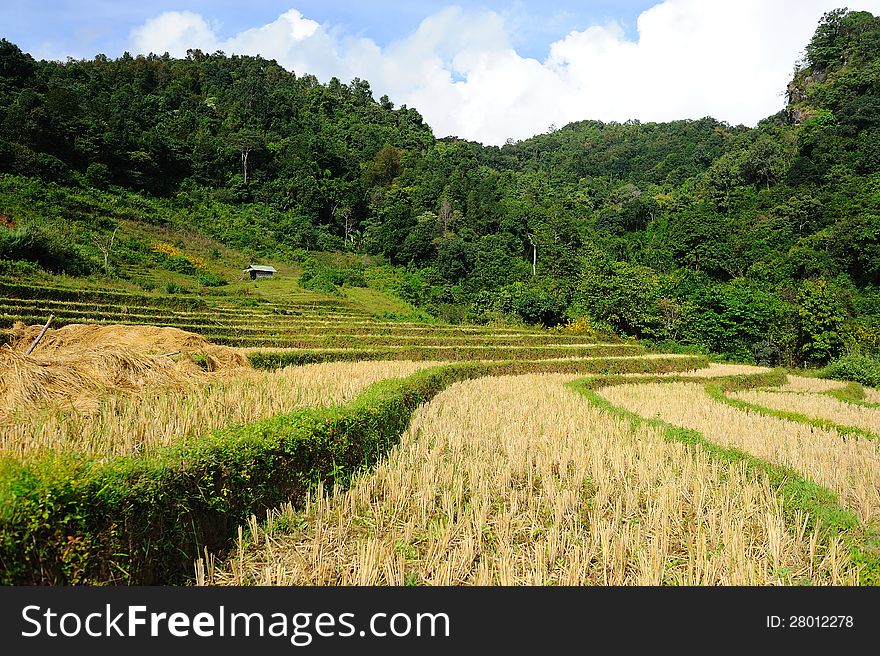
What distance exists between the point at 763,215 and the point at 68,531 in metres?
63.2

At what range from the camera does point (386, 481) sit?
611 cm

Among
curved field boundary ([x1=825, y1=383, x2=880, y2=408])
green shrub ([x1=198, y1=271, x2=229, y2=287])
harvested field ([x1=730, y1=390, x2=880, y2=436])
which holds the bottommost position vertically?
curved field boundary ([x1=825, y1=383, x2=880, y2=408])

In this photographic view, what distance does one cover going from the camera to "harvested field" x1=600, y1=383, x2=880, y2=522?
6730 millimetres

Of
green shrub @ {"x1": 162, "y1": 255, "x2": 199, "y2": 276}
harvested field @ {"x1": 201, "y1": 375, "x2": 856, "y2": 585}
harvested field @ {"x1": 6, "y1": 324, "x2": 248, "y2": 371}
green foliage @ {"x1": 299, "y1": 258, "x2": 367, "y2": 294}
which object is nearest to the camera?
harvested field @ {"x1": 201, "y1": 375, "x2": 856, "y2": 585}

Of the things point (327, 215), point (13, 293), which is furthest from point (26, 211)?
point (327, 215)

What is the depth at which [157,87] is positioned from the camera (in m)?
82.2

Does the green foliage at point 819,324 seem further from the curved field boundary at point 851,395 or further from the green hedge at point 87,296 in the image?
the green hedge at point 87,296

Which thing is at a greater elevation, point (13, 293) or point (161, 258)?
point (161, 258)

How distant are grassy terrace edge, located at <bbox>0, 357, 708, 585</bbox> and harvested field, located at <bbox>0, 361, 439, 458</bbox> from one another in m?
0.78

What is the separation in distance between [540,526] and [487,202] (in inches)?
2643

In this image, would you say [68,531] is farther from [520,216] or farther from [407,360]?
[520,216]

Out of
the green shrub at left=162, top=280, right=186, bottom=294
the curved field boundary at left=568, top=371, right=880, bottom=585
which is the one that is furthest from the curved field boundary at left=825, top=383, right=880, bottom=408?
the green shrub at left=162, top=280, right=186, bottom=294

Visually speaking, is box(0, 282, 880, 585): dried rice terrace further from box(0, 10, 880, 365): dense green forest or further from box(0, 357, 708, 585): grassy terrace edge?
box(0, 10, 880, 365): dense green forest

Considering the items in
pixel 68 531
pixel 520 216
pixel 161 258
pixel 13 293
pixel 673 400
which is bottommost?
pixel 673 400
